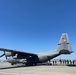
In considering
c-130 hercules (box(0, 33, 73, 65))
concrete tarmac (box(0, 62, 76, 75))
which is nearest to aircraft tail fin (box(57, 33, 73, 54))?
c-130 hercules (box(0, 33, 73, 65))

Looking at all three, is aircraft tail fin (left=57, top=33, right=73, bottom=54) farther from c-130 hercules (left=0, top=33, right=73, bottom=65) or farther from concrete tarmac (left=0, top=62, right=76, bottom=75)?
concrete tarmac (left=0, top=62, right=76, bottom=75)

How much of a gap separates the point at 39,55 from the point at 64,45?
7281mm

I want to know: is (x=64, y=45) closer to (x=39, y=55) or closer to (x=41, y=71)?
(x=39, y=55)

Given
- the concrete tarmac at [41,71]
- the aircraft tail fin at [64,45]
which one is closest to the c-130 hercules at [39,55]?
the aircraft tail fin at [64,45]

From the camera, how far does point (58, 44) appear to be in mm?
37656

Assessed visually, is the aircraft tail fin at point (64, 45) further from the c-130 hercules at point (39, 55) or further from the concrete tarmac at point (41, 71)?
the concrete tarmac at point (41, 71)

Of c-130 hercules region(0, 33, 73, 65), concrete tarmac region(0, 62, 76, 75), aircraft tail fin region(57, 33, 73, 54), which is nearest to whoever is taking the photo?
concrete tarmac region(0, 62, 76, 75)

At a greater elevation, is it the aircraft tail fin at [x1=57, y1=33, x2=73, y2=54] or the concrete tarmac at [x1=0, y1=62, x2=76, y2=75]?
the aircraft tail fin at [x1=57, y1=33, x2=73, y2=54]

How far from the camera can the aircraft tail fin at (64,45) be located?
1400 inches

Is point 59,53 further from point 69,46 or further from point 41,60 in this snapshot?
point 41,60

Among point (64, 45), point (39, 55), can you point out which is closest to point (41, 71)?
point (64, 45)

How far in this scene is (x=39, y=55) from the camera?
132 ft

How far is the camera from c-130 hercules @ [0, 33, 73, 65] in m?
36.1

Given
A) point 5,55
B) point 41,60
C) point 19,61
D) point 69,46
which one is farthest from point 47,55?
point 5,55
